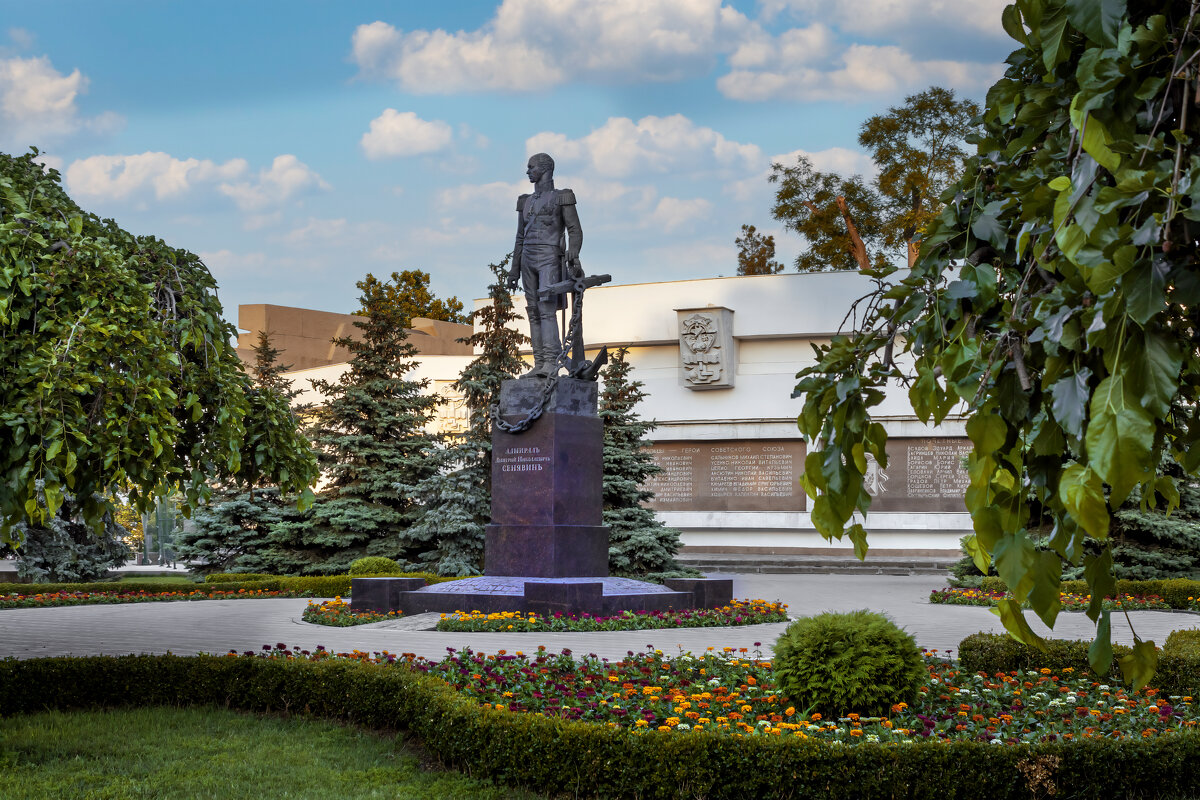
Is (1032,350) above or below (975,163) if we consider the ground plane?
below

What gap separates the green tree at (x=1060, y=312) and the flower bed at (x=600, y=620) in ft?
31.2

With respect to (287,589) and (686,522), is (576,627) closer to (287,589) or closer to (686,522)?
(287,589)

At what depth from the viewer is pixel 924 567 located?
77.2 ft

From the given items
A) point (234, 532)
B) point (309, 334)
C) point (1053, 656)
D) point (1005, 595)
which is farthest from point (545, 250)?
point (309, 334)

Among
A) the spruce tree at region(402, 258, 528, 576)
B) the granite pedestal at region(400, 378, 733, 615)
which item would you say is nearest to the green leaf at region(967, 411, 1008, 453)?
the granite pedestal at region(400, 378, 733, 615)

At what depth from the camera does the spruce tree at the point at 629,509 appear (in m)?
18.1

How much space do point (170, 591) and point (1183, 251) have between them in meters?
17.8

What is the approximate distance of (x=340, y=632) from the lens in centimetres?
1130

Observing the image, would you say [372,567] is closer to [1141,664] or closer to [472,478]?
[472,478]

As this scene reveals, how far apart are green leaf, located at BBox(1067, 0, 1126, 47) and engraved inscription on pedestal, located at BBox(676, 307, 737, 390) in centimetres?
2469

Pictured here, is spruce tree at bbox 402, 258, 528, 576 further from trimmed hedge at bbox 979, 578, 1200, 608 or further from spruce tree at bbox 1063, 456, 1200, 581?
spruce tree at bbox 1063, 456, 1200, 581

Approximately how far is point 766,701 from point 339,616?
273 inches

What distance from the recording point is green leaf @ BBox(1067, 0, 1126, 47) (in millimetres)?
1435

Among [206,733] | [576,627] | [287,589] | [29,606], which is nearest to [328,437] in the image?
[287,589]
